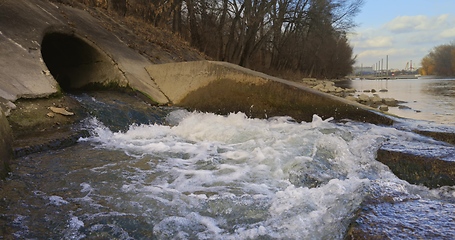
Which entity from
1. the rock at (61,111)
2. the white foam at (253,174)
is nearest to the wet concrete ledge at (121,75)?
the rock at (61,111)

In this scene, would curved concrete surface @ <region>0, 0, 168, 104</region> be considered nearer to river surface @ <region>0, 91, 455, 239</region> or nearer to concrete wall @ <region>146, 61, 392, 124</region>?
concrete wall @ <region>146, 61, 392, 124</region>

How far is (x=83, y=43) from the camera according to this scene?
9.06 m

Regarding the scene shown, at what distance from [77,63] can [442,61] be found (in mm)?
86074

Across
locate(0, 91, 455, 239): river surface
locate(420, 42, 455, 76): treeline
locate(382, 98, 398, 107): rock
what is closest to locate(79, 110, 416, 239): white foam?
locate(0, 91, 455, 239): river surface

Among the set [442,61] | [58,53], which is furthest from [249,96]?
[442,61]

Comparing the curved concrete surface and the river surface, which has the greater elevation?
the curved concrete surface

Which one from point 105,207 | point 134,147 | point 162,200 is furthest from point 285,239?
point 134,147

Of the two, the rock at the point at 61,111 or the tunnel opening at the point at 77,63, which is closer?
the rock at the point at 61,111

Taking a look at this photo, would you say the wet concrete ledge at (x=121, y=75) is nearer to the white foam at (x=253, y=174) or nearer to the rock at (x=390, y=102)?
the white foam at (x=253, y=174)

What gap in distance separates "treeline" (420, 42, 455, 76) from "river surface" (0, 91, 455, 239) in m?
80.0

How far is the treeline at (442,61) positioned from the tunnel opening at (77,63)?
7880 centimetres

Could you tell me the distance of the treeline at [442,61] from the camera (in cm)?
7330

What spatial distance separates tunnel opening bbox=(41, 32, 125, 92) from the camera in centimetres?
898

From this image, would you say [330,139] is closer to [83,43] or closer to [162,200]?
[162,200]
